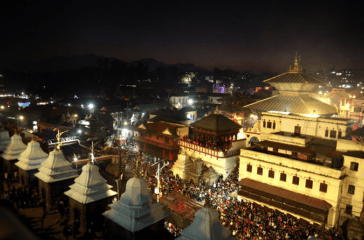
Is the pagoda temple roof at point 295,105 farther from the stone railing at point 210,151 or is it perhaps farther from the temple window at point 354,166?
the temple window at point 354,166

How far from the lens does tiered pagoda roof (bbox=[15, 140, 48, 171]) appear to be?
13.0m

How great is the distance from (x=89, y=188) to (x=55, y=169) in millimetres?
2770

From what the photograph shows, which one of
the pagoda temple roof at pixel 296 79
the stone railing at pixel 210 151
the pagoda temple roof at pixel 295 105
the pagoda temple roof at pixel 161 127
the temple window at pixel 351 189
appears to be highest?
the pagoda temple roof at pixel 296 79

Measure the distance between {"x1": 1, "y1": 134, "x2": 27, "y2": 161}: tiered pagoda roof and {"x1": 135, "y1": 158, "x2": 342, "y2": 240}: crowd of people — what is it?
37.1ft

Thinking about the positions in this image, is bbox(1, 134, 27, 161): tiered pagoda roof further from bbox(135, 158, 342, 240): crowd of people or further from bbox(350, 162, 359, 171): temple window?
bbox(350, 162, 359, 171): temple window

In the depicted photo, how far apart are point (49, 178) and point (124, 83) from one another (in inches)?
4397

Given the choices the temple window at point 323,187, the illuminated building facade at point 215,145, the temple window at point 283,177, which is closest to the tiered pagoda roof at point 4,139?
the illuminated building facade at point 215,145

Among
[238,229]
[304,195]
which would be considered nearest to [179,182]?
[238,229]

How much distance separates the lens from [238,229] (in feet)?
62.7

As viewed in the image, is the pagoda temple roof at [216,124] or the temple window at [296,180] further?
the pagoda temple roof at [216,124]

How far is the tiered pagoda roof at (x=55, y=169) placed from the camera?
37.5 ft

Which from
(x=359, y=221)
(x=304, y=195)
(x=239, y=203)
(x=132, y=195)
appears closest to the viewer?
(x=132, y=195)

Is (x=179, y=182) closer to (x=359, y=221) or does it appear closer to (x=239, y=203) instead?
(x=239, y=203)

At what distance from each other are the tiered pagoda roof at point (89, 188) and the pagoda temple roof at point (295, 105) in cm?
3048
